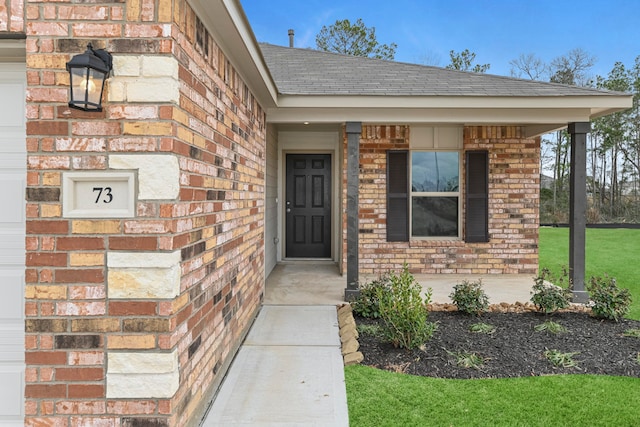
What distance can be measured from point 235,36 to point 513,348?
3.23 m

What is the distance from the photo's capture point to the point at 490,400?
2.68 meters

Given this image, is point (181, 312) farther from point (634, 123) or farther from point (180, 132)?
point (634, 123)

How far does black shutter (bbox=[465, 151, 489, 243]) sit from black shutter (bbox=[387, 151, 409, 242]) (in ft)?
3.02

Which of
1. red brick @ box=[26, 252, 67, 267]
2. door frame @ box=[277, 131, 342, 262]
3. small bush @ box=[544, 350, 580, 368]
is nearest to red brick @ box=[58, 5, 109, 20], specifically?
red brick @ box=[26, 252, 67, 267]

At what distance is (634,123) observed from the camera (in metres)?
16.8

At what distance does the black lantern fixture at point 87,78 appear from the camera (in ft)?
5.76

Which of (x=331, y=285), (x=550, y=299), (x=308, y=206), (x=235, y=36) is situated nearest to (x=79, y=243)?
(x=235, y=36)

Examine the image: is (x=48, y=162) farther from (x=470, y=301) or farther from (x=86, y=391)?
(x=470, y=301)

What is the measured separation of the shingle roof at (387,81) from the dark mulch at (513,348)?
8.11 feet

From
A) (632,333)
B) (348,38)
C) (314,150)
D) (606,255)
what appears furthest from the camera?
(348,38)

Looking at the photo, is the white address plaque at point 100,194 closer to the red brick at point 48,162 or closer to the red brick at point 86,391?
the red brick at point 48,162

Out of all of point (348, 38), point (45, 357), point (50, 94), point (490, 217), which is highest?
point (348, 38)

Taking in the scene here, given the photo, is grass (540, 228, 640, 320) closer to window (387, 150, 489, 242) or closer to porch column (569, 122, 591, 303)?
porch column (569, 122, 591, 303)

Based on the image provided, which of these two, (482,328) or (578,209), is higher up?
(578,209)
